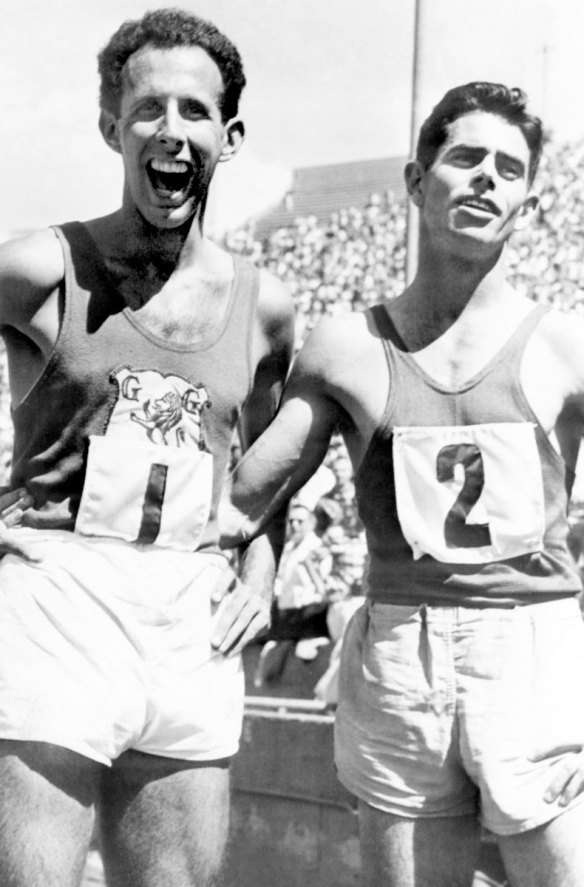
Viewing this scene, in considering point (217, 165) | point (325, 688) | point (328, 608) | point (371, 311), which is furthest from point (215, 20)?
point (328, 608)

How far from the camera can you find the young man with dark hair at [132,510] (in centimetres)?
254

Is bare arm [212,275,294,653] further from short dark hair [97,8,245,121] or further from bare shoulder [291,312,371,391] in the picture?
short dark hair [97,8,245,121]

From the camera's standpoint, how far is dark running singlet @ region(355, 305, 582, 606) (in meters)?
2.64

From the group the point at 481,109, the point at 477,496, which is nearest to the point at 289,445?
the point at 477,496

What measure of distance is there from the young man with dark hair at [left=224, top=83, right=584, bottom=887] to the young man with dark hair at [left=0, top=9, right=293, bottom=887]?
0.66 ft

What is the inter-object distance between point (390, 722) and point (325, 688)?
412 centimetres

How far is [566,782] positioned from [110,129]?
63.1 inches

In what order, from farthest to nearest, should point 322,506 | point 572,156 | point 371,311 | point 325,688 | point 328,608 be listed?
point 572,156, point 322,506, point 328,608, point 325,688, point 371,311

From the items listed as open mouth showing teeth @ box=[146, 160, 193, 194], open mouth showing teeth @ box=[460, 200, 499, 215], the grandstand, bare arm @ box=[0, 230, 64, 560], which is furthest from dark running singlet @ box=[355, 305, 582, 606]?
the grandstand

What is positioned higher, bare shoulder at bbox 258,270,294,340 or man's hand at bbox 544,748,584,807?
bare shoulder at bbox 258,270,294,340

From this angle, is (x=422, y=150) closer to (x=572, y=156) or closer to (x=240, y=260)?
(x=240, y=260)

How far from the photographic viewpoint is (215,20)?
299cm

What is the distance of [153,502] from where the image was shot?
104 inches

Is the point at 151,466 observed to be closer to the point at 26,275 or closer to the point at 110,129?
the point at 26,275
